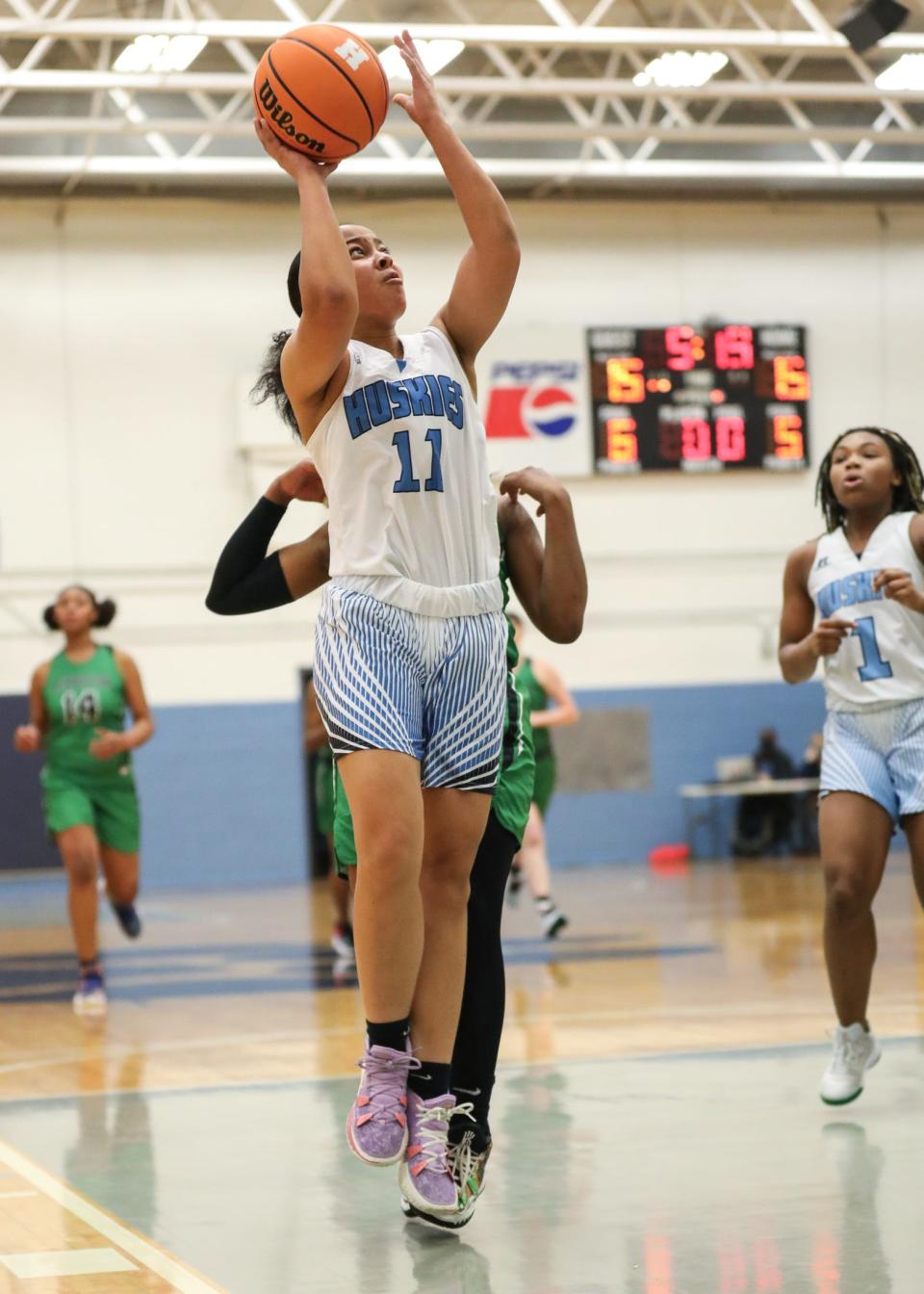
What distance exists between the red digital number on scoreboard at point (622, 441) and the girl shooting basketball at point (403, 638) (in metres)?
14.1

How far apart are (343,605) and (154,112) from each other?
45.6 ft

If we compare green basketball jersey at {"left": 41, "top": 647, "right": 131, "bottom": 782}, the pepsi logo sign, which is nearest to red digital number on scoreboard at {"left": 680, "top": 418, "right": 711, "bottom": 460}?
the pepsi logo sign

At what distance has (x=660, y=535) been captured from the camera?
18.2 meters

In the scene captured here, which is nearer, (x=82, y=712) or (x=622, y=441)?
(x=82, y=712)

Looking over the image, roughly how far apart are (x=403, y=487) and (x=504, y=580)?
555 millimetres

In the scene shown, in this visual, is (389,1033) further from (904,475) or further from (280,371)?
(904,475)

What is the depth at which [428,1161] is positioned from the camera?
11.5ft

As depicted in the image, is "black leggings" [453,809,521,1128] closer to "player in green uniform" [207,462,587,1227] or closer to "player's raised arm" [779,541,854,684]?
"player in green uniform" [207,462,587,1227]

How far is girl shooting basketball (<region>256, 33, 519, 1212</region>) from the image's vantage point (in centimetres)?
343

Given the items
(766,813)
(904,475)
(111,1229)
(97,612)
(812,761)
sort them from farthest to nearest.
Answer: (766,813) → (812,761) → (97,612) → (904,475) → (111,1229)

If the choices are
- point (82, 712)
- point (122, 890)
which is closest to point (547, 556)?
point (82, 712)

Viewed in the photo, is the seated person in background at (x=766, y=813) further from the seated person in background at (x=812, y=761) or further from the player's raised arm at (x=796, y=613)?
the player's raised arm at (x=796, y=613)

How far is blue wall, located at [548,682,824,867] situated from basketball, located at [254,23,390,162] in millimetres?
14607

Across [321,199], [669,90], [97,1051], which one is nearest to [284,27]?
[669,90]
